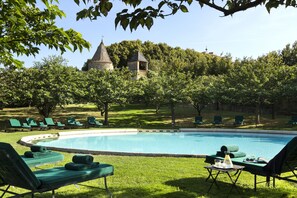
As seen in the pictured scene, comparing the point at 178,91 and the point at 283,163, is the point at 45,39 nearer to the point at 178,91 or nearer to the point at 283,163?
the point at 283,163

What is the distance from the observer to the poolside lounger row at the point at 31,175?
4066 mm

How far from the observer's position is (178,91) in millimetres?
25422

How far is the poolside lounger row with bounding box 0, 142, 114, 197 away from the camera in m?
4.07

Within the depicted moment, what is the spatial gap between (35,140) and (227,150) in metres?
11.2

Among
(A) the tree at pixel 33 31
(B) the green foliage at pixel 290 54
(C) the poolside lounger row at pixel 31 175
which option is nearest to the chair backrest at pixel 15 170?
(C) the poolside lounger row at pixel 31 175

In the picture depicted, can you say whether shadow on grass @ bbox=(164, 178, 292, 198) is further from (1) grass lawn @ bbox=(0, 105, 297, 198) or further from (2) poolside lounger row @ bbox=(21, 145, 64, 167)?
(2) poolside lounger row @ bbox=(21, 145, 64, 167)

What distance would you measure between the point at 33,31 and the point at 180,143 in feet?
46.8

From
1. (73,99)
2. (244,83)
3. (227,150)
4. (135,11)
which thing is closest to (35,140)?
(73,99)

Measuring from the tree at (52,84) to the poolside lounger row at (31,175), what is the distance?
18.4 metres

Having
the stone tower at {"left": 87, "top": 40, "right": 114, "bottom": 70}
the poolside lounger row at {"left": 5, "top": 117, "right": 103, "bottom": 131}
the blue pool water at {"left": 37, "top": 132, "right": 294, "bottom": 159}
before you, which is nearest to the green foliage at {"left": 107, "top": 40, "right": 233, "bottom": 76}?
the stone tower at {"left": 87, "top": 40, "right": 114, "bottom": 70}

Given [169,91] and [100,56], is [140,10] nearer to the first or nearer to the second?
[169,91]

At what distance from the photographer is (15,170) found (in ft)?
13.7

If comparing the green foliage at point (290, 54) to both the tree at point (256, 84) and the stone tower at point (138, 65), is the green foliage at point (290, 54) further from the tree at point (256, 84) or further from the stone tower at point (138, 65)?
the stone tower at point (138, 65)

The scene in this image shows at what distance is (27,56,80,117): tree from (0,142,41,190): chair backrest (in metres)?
18.9
